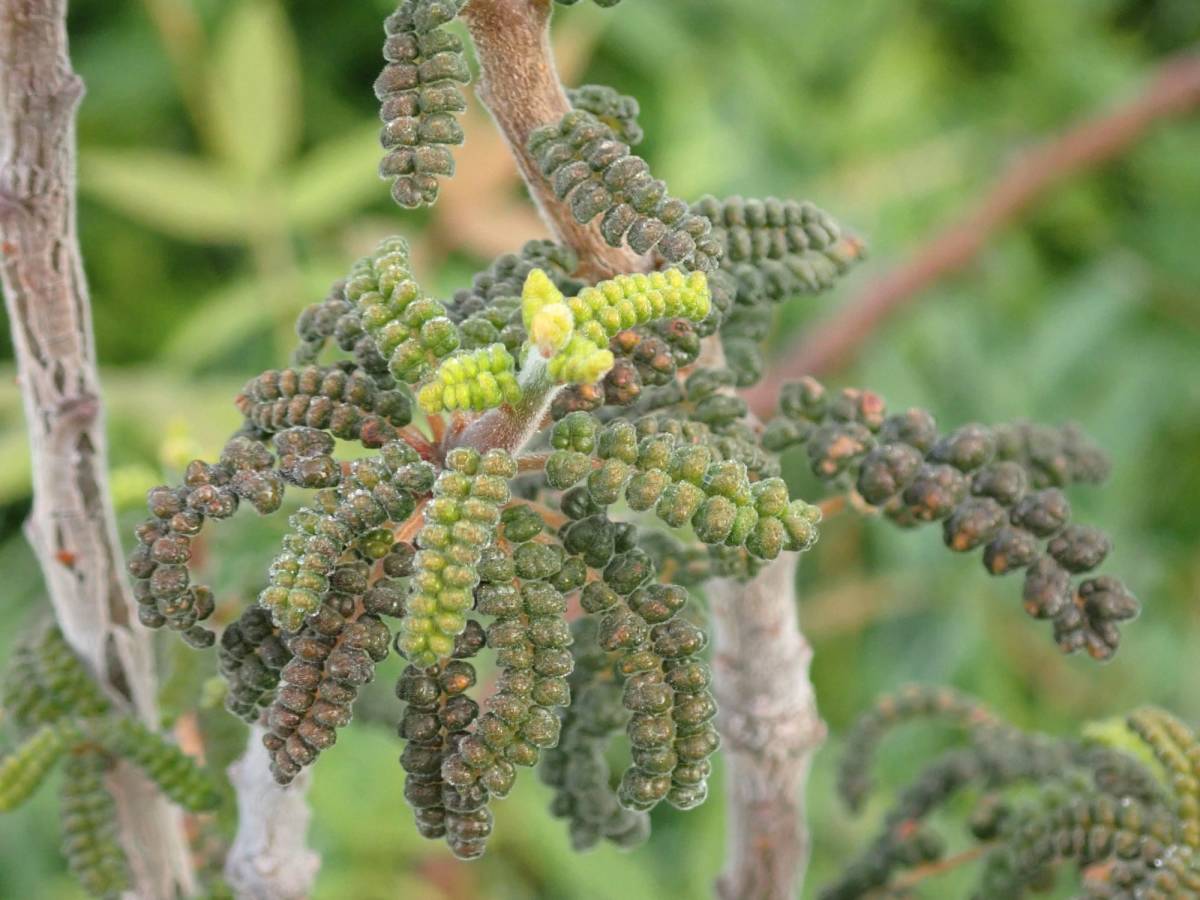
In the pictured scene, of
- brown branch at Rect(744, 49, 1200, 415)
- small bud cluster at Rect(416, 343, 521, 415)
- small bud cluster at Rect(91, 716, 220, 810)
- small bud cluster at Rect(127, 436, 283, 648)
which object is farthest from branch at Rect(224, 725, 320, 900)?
brown branch at Rect(744, 49, 1200, 415)

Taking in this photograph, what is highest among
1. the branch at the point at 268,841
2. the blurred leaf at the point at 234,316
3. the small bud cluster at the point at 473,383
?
the blurred leaf at the point at 234,316

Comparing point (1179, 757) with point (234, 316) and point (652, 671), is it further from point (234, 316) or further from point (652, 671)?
point (234, 316)

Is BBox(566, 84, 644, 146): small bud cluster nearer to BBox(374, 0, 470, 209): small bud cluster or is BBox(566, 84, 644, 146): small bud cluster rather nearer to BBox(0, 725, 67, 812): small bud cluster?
BBox(374, 0, 470, 209): small bud cluster

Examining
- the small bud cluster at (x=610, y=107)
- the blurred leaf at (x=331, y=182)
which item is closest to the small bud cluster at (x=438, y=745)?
the small bud cluster at (x=610, y=107)

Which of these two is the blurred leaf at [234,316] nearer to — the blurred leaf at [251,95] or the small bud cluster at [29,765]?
the blurred leaf at [251,95]

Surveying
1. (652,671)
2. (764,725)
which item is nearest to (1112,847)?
(764,725)

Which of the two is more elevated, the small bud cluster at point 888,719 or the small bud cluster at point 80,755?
the small bud cluster at point 888,719
